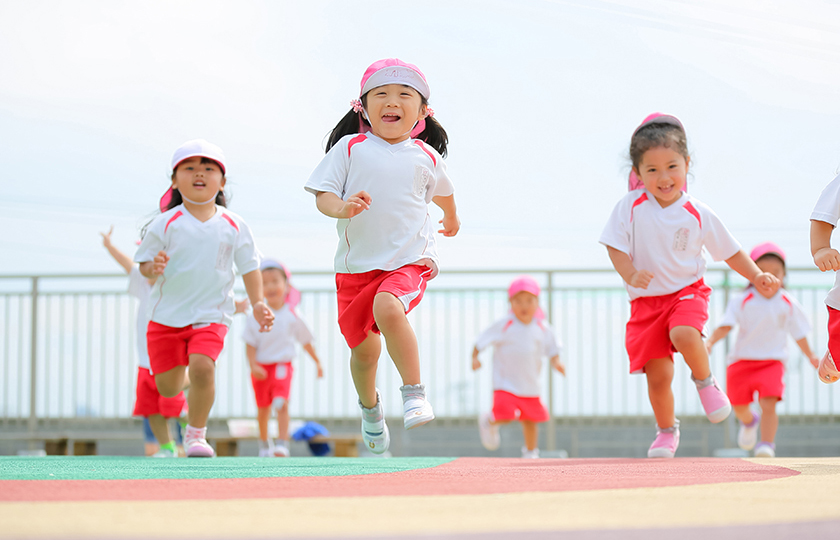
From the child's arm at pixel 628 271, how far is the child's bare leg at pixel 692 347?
30cm

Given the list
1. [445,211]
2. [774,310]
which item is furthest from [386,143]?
[774,310]

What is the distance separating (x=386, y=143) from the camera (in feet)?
14.8

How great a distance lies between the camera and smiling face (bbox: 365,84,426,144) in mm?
4477

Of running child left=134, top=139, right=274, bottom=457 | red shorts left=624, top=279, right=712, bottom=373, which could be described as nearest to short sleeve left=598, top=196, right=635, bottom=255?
red shorts left=624, top=279, right=712, bottom=373

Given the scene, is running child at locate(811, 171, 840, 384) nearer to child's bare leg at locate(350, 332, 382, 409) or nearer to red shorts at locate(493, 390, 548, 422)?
child's bare leg at locate(350, 332, 382, 409)

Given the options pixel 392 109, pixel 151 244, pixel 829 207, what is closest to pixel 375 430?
pixel 392 109

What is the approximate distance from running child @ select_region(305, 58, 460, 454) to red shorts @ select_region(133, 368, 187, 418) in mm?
2310

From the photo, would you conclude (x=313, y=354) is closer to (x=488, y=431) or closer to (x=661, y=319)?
(x=488, y=431)

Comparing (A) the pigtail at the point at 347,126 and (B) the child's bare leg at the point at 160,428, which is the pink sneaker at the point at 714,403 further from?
(B) the child's bare leg at the point at 160,428

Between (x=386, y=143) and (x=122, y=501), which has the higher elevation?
(x=386, y=143)

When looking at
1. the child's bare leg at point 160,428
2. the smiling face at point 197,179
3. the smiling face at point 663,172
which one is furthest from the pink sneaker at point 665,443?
the child's bare leg at point 160,428

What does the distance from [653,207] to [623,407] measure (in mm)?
5127

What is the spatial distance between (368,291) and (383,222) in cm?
32

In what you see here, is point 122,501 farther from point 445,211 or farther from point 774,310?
point 774,310
